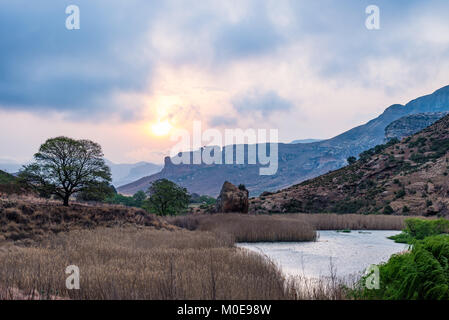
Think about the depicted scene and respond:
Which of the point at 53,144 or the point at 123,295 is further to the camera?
the point at 53,144

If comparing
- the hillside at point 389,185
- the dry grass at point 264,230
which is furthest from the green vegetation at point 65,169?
the hillside at point 389,185

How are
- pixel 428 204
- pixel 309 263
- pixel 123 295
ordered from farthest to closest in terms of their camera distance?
pixel 428 204
pixel 309 263
pixel 123 295

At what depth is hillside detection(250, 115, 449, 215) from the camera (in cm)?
4178

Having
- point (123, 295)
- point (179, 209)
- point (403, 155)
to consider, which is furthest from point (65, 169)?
point (403, 155)

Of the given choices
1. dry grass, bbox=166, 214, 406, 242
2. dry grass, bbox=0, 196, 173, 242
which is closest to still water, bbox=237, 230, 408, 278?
dry grass, bbox=166, 214, 406, 242

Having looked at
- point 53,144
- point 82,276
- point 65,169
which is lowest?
point 82,276

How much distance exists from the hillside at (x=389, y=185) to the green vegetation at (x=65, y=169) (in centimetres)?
3158

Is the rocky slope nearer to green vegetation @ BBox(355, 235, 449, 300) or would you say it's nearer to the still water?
the still water

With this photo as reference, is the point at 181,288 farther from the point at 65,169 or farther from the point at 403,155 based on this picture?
the point at 403,155

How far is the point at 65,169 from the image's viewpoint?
23547mm

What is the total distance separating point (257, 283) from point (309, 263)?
778cm

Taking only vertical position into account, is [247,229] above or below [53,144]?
below

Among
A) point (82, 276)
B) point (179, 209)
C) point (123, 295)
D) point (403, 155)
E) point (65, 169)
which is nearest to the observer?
point (123, 295)

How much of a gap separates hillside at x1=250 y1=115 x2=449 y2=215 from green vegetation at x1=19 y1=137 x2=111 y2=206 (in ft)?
104
